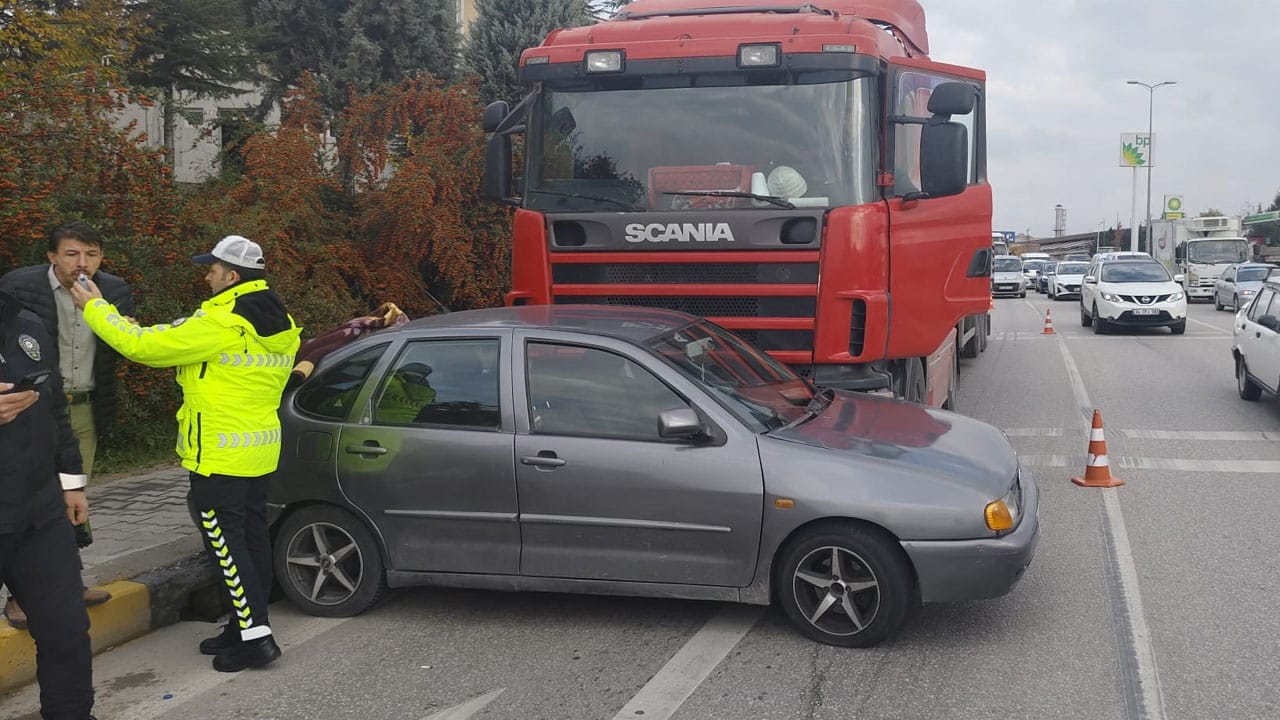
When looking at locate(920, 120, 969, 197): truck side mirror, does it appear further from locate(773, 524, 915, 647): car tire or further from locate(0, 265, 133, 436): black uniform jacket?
locate(0, 265, 133, 436): black uniform jacket

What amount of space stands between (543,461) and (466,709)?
47.3 inches

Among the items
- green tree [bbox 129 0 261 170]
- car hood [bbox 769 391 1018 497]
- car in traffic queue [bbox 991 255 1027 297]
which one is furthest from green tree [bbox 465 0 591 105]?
car in traffic queue [bbox 991 255 1027 297]

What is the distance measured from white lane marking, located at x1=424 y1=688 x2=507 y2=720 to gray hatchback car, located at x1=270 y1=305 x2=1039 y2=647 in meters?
0.83

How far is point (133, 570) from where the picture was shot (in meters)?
5.66

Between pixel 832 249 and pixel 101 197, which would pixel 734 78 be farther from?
pixel 101 197

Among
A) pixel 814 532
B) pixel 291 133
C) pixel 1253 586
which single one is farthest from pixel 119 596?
pixel 291 133

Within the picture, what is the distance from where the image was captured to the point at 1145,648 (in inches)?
191

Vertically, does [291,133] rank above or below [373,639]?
above

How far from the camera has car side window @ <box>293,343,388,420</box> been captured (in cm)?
557

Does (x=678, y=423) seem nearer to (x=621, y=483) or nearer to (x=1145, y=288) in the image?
(x=621, y=483)

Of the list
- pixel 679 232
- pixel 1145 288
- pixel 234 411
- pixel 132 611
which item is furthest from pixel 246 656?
pixel 1145 288

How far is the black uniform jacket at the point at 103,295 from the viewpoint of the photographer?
4.96 meters

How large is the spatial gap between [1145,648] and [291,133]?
993cm

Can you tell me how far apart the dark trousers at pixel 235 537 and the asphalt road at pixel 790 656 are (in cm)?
27
